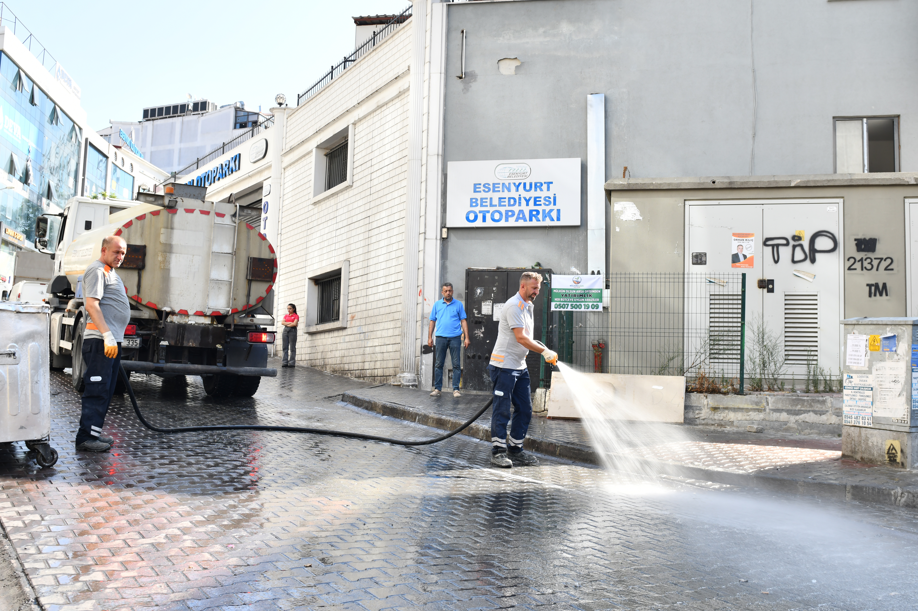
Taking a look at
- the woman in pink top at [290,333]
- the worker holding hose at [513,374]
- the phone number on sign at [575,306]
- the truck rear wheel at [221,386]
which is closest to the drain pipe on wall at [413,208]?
the phone number on sign at [575,306]

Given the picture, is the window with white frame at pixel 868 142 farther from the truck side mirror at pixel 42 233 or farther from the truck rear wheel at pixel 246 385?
the truck side mirror at pixel 42 233

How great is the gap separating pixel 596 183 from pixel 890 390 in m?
7.47

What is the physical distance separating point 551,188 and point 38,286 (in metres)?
11.1

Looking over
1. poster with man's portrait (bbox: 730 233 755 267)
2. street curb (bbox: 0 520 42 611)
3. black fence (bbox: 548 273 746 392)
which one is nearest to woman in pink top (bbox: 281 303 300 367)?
black fence (bbox: 548 273 746 392)

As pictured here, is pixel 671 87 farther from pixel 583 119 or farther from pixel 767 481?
pixel 767 481

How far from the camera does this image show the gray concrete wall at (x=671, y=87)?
532 inches

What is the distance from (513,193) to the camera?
46.4 ft

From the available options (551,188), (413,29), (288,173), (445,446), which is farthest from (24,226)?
(445,446)

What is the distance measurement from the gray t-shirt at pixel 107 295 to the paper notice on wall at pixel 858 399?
6844mm

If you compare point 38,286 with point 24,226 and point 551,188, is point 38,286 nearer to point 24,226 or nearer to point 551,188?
point 551,188

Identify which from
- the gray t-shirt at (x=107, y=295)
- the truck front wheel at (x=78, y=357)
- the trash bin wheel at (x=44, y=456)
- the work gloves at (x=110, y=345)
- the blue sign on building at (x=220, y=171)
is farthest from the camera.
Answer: the blue sign on building at (x=220, y=171)

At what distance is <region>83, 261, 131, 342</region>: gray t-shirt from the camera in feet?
21.5

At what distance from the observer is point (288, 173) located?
21.2 metres

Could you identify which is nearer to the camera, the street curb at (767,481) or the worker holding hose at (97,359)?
the street curb at (767,481)
